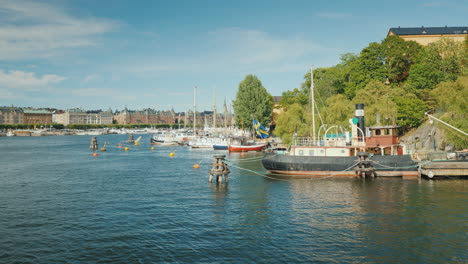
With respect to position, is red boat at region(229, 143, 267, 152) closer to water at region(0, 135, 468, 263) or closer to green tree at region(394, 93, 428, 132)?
green tree at region(394, 93, 428, 132)

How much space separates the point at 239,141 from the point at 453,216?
237 ft

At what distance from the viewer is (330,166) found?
149ft

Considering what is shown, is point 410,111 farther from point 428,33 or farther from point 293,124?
point 428,33

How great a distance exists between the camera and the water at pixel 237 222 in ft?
67.4

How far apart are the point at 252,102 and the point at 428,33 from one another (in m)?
57.2

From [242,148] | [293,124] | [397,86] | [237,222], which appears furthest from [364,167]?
→ [242,148]

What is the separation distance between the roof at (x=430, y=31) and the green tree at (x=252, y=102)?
44.4m

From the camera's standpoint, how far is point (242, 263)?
63.0 feet

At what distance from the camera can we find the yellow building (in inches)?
4235

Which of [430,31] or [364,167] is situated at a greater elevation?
[430,31]

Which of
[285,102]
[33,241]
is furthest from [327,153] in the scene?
[285,102]

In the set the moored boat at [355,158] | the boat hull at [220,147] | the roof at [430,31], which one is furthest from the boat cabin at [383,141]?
the roof at [430,31]

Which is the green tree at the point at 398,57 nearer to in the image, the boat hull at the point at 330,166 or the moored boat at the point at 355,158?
the moored boat at the point at 355,158

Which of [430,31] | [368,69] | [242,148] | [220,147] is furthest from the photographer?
[430,31]
